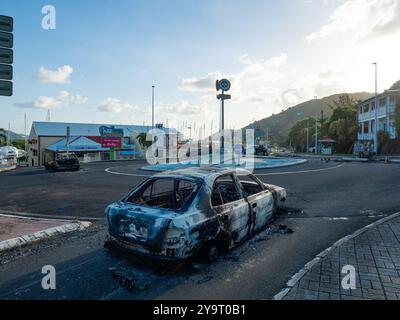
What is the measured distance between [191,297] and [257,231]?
271 centimetres

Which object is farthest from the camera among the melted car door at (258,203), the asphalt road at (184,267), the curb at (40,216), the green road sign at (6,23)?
the curb at (40,216)

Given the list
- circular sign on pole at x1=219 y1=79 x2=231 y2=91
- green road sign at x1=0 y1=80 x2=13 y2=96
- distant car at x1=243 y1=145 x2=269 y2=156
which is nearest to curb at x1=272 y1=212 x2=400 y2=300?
green road sign at x1=0 y1=80 x2=13 y2=96

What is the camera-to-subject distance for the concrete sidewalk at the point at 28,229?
19.3ft

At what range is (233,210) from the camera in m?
5.15

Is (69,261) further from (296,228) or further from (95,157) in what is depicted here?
(95,157)

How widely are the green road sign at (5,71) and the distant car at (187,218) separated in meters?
4.08

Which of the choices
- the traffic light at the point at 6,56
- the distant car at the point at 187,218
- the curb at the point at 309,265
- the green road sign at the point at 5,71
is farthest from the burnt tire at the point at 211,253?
the green road sign at the point at 5,71

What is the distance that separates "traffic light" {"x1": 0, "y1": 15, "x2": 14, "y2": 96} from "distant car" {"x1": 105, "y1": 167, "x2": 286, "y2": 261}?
3.92 metres

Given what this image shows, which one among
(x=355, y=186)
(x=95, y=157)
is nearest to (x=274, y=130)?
(x=95, y=157)

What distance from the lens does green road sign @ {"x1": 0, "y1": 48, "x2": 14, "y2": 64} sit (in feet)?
21.7

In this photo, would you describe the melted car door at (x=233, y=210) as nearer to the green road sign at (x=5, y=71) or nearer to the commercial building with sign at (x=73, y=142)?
the green road sign at (x=5, y=71)

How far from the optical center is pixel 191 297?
3783mm

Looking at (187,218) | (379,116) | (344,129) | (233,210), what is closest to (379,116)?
(379,116)

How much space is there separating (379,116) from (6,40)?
5169 cm
